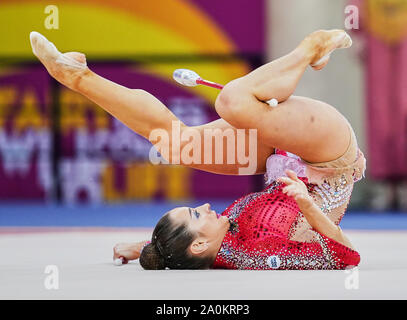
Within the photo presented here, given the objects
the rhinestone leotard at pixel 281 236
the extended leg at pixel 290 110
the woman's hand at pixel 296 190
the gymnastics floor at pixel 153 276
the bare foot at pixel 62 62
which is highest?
the bare foot at pixel 62 62

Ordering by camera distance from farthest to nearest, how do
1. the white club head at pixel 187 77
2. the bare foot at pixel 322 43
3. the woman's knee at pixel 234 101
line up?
the white club head at pixel 187 77
the bare foot at pixel 322 43
the woman's knee at pixel 234 101

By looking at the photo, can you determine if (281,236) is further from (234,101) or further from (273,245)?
(234,101)

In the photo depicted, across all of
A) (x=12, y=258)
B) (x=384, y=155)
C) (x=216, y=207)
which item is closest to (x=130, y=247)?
(x=12, y=258)

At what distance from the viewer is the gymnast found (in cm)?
284

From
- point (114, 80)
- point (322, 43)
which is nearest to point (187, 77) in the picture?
point (322, 43)

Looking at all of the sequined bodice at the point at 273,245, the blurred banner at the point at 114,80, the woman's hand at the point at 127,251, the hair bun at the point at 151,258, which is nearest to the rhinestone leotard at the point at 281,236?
the sequined bodice at the point at 273,245

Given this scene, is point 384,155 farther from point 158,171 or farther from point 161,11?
point 161,11

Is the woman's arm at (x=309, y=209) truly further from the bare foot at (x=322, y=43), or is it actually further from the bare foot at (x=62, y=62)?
the bare foot at (x=62, y=62)

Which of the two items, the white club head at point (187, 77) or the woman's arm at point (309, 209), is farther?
the white club head at point (187, 77)

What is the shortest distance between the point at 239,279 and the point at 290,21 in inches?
203

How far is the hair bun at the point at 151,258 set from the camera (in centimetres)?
296

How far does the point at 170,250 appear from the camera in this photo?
2.91 metres

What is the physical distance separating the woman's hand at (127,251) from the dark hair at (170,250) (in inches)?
9.4

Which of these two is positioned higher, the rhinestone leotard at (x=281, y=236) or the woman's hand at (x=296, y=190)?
the woman's hand at (x=296, y=190)
